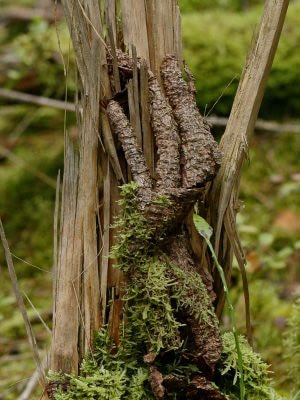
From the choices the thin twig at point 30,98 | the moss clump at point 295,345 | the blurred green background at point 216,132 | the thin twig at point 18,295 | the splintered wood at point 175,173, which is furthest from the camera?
the thin twig at point 30,98

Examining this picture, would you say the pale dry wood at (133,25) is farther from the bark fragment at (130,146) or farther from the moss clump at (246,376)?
the moss clump at (246,376)

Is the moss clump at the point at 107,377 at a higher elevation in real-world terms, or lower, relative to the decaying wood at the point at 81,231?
lower

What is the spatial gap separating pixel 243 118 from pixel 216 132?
281 centimetres

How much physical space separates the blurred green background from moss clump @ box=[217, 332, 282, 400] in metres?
1.63

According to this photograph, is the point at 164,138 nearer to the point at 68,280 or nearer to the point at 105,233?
the point at 105,233

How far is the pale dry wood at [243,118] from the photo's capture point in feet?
5.68

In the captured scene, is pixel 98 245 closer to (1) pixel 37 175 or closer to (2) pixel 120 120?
(2) pixel 120 120

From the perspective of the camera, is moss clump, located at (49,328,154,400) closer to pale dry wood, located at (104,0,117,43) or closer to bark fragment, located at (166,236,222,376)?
bark fragment, located at (166,236,222,376)

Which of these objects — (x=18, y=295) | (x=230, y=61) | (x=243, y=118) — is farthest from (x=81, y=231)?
(x=230, y=61)

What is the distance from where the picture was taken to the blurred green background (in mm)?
3854

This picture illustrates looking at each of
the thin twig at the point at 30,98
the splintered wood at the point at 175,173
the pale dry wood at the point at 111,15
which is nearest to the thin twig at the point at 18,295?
the splintered wood at the point at 175,173

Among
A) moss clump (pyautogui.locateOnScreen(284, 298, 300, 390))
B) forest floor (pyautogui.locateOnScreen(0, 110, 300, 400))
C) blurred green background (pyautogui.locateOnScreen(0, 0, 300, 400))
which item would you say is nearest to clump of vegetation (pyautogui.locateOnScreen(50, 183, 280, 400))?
moss clump (pyautogui.locateOnScreen(284, 298, 300, 390))

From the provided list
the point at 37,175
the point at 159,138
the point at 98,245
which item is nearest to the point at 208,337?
the point at 98,245

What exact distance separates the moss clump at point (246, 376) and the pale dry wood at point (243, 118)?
0.89ft
